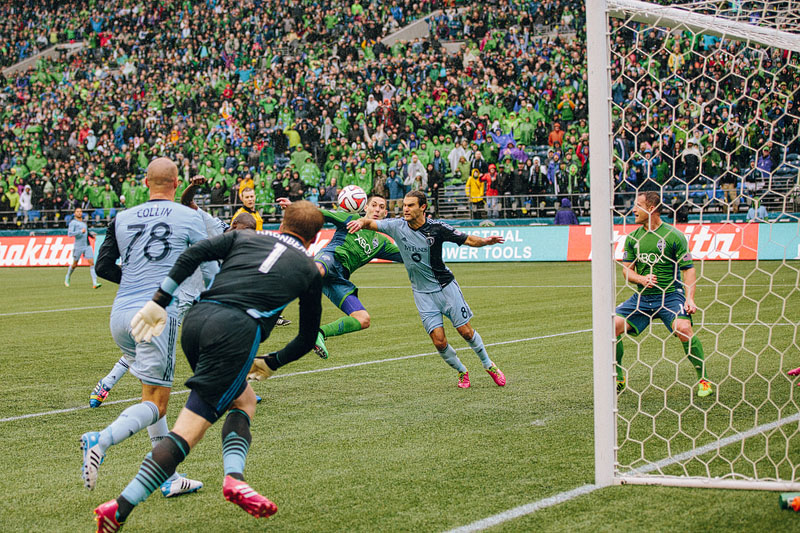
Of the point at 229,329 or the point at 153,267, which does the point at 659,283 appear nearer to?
the point at 153,267

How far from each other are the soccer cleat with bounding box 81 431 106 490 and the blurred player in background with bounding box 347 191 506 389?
4.31m

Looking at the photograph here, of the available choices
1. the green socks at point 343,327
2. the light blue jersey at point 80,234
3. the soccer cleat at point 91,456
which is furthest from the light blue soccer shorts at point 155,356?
the light blue jersey at point 80,234

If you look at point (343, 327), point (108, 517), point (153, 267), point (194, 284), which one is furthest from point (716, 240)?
point (108, 517)

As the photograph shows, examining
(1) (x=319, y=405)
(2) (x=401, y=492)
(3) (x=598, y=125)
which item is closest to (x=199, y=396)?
(2) (x=401, y=492)

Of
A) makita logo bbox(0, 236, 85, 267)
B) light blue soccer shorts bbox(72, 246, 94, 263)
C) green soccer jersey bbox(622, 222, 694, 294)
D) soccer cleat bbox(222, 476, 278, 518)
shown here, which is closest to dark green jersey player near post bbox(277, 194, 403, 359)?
green soccer jersey bbox(622, 222, 694, 294)

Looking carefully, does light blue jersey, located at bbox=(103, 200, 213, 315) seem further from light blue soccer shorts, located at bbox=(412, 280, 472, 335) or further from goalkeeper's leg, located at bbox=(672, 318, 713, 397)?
goalkeeper's leg, located at bbox=(672, 318, 713, 397)

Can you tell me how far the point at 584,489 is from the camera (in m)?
4.99

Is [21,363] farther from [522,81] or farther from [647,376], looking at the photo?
[522,81]

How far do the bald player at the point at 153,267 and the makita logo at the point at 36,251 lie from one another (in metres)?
26.0

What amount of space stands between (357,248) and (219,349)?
18.8 ft

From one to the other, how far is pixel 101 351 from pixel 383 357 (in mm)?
3759

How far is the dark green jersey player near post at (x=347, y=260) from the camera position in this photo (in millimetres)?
9414

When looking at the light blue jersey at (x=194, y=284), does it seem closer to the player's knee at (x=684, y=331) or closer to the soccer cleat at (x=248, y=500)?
the soccer cleat at (x=248, y=500)

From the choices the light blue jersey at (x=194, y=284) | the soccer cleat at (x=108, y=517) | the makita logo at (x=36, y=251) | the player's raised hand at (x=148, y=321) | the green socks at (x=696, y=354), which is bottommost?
the makita logo at (x=36, y=251)
